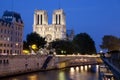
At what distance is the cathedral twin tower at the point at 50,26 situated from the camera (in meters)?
132

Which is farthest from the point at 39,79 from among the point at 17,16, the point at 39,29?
the point at 39,29

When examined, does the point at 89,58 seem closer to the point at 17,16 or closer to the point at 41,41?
the point at 41,41

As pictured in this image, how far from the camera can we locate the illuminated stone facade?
220 feet

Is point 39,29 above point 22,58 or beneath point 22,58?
above

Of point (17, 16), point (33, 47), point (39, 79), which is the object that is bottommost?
point (39, 79)

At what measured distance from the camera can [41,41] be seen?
293 feet

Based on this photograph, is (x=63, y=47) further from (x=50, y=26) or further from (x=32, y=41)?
(x=50, y=26)

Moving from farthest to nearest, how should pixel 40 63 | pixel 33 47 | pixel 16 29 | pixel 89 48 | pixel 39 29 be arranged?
1. pixel 39 29
2. pixel 89 48
3. pixel 33 47
4. pixel 16 29
5. pixel 40 63

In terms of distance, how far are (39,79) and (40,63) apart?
2229 centimetres

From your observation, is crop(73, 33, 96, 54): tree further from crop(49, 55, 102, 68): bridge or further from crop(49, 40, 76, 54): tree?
crop(49, 55, 102, 68): bridge

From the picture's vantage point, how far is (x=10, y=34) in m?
70.2

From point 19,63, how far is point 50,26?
7872cm

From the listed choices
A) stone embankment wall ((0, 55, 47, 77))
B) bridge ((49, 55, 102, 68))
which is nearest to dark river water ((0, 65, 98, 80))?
stone embankment wall ((0, 55, 47, 77))

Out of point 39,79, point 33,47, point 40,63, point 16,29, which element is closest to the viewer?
point 39,79
